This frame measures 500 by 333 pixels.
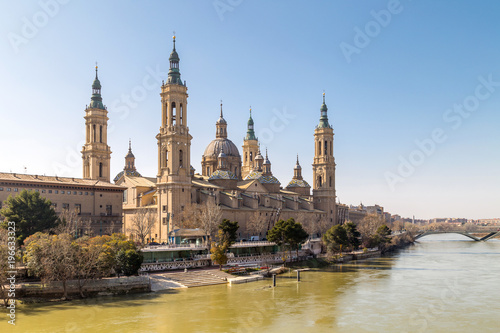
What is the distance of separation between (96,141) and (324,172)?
2093 inches

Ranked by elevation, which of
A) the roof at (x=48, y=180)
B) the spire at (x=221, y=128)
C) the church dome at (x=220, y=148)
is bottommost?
the roof at (x=48, y=180)

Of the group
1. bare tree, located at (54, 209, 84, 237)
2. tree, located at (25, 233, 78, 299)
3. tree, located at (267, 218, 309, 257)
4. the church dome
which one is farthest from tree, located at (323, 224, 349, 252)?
tree, located at (25, 233, 78, 299)

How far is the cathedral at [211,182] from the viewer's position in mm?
75125

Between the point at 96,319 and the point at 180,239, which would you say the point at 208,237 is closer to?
the point at 180,239

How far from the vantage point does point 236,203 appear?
83625mm

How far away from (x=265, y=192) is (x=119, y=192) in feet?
107

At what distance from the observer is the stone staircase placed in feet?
158

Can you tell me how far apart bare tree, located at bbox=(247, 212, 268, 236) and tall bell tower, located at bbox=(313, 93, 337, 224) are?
30.1 m

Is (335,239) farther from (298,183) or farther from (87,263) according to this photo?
(87,263)

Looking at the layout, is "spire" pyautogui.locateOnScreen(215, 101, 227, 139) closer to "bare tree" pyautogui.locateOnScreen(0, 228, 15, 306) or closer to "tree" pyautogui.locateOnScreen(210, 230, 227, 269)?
"tree" pyautogui.locateOnScreen(210, 230, 227, 269)

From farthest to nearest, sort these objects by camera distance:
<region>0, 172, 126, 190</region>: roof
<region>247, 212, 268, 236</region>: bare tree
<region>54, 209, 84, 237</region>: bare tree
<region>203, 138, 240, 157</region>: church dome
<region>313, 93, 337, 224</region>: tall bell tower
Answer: <region>313, 93, 337, 224</region>: tall bell tower → <region>203, 138, 240, 157</region>: church dome → <region>247, 212, 268, 236</region>: bare tree → <region>0, 172, 126, 190</region>: roof → <region>54, 209, 84, 237</region>: bare tree

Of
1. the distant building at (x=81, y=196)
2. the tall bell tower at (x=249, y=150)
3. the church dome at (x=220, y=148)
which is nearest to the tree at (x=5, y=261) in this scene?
the distant building at (x=81, y=196)

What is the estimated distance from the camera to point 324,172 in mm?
113625

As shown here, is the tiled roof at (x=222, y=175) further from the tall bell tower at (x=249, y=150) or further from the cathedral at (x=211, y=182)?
the tall bell tower at (x=249, y=150)
